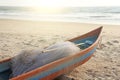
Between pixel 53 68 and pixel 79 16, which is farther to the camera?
pixel 79 16

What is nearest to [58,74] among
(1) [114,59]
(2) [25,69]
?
(2) [25,69]

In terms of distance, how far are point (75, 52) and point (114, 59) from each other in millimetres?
1877

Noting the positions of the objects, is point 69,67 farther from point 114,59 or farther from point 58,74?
point 114,59

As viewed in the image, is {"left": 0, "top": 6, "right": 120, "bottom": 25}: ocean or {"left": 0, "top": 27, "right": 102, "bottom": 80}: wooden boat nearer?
{"left": 0, "top": 27, "right": 102, "bottom": 80}: wooden boat

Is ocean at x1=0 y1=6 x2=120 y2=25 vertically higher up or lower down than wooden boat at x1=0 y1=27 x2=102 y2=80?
lower down

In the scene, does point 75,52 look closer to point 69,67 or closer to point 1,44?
point 69,67

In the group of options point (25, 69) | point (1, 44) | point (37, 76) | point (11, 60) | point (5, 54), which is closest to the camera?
point (37, 76)

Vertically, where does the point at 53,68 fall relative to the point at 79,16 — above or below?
above

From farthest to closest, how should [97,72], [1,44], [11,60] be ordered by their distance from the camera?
1. [1,44]
2. [97,72]
3. [11,60]

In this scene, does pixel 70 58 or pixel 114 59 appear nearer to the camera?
pixel 70 58

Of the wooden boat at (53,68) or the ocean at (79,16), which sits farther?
the ocean at (79,16)

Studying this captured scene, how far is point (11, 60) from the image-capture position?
5.89 metres

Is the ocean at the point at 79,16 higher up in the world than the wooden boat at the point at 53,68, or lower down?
lower down

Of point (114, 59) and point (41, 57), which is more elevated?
point (41, 57)
